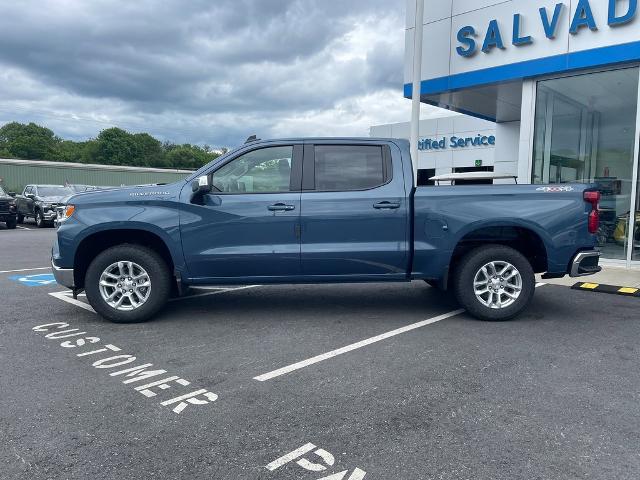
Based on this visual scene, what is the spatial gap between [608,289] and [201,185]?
605cm

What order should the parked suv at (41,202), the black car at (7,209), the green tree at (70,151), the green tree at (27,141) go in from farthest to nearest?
the green tree at (70,151), the green tree at (27,141), the parked suv at (41,202), the black car at (7,209)

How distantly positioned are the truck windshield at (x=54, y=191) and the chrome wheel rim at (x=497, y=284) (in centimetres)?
1994

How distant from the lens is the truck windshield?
2098cm

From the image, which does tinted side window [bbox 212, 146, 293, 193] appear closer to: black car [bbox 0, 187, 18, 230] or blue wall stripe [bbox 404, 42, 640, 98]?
blue wall stripe [bbox 404, 42, 640, 98]

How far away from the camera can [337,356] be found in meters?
4.42

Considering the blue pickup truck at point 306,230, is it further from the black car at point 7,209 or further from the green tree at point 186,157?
the green tree at point 186,157

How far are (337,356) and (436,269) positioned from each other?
174cm

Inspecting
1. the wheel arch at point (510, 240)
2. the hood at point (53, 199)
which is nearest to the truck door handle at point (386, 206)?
the wheel arch at point (510, 240)

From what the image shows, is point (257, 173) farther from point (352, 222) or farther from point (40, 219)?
point (40, 219)

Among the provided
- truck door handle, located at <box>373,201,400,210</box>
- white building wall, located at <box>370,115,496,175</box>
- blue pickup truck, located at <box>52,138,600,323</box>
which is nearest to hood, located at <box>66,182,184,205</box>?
blue pickup truck, located at <box>52,138,600,323</box>

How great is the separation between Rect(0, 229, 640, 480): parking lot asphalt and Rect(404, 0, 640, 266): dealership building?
4.88 m

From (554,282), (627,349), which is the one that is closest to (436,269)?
(627,349)

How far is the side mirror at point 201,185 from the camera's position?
5.18m

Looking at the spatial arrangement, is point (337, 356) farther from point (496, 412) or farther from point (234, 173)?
point (234, 173)
